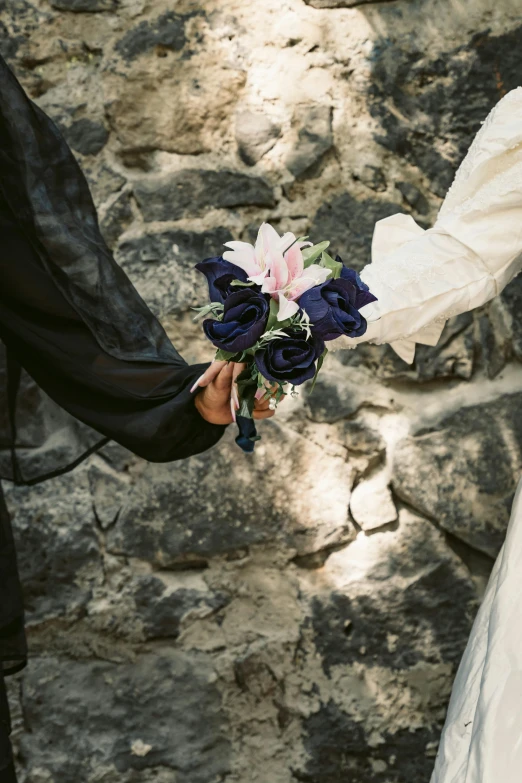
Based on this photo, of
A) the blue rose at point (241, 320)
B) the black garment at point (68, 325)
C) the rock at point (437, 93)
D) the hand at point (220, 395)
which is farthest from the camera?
the rock at point (437, 93)

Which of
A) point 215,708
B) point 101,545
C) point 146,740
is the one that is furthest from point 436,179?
point 146,740

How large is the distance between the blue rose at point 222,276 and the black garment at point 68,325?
0.15 meters

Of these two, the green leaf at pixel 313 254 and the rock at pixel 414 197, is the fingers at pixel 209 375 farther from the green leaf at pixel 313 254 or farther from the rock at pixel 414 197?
the rock at pixel 414 197

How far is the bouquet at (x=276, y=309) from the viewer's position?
3.57ft

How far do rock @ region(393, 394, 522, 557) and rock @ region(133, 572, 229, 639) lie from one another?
17.8 inches

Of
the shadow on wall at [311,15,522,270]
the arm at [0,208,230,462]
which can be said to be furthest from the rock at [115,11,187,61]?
the arm at [0,208,230,462]

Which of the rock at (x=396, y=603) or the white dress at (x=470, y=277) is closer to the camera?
the white dress at (x=470, y=277)

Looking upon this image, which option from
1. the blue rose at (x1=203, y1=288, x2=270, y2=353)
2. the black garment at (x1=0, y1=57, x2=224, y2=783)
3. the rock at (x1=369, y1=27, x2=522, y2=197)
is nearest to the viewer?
the blue rose at (x1=203, y1=288, x2=270, y2=353)

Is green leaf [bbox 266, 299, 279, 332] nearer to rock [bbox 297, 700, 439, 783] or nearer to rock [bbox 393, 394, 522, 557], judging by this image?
rock [bbox 393, 394, 522, 557]

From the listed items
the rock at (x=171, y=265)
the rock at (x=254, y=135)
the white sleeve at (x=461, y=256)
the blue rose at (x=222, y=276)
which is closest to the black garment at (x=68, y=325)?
the blue rose at (x=222, y=276)

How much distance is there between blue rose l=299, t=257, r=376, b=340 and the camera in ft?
3.60

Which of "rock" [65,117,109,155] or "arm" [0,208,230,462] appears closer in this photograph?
"arm" [0,208,230,462]

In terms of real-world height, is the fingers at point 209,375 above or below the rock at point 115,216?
above

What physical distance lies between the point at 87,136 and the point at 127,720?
1.11 metres
